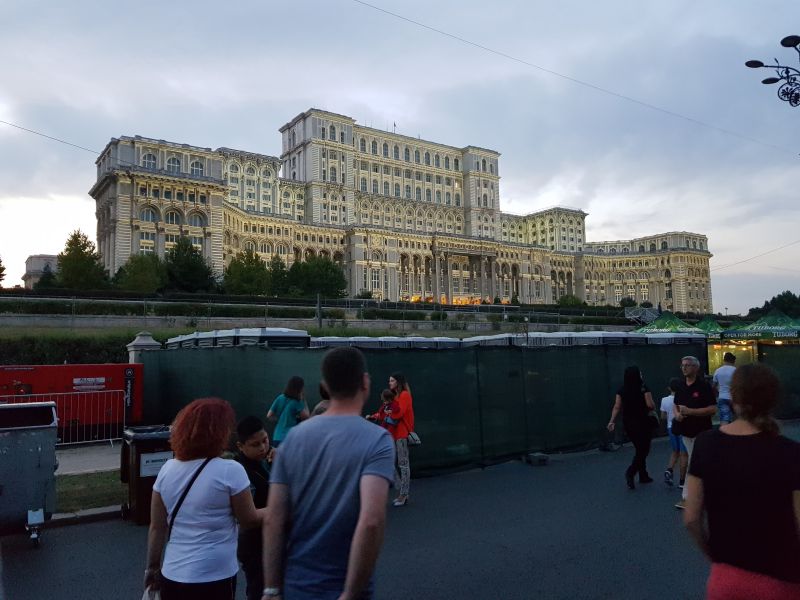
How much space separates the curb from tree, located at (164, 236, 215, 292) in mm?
48964

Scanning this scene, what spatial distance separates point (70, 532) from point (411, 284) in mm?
103825

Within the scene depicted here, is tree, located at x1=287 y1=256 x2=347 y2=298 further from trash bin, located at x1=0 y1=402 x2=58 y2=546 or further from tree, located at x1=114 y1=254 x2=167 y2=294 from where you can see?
trash bin, located at x1=0 y1=402 x2=58 y2=546

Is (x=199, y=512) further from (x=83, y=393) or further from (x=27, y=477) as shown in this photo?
(x=83, y=393)

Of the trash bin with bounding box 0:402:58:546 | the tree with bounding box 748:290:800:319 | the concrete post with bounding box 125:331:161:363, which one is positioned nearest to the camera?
the trash bin with bounding box 0:402:58:546

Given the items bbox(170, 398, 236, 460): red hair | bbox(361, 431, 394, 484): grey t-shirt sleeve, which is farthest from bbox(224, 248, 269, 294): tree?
bbox(361, 431, 394, 484): grey t-shirt sleeve

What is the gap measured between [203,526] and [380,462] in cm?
131

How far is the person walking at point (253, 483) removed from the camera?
12.7 ft

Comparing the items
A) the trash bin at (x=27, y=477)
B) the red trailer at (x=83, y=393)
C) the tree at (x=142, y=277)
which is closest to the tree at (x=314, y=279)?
the tree at (x=142, y=277)

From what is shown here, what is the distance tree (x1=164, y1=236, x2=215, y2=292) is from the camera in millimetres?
55062

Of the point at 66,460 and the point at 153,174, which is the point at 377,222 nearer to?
the point at 153,174

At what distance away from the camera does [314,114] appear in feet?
359

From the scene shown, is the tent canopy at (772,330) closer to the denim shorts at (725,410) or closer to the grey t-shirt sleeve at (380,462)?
the denim shorts at (725,410)

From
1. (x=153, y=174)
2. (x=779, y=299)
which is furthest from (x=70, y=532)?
(x=779, y=299)

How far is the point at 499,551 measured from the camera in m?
6.55
